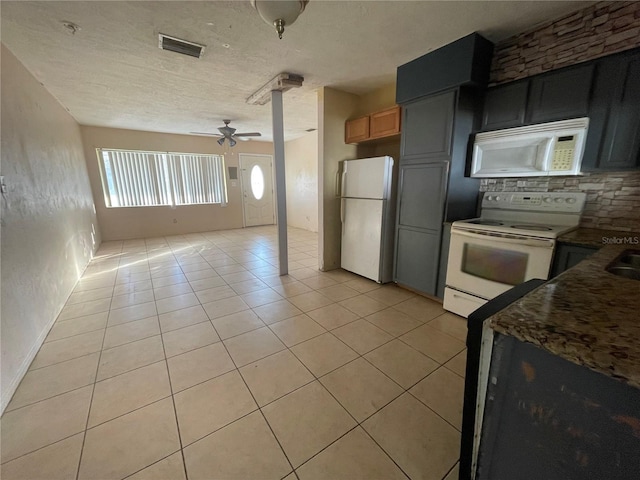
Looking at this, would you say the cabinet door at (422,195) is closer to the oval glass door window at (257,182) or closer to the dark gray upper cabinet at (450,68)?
the dark gray upper cabinet at (450,68)

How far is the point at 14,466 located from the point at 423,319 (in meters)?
2.74

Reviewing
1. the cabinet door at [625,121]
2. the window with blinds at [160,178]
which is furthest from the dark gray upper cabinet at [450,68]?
the window with blinds at [160,178]

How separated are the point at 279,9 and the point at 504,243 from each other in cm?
219

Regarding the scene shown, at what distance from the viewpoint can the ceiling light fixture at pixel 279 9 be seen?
→ 1318mm

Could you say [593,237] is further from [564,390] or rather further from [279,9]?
[279,9]

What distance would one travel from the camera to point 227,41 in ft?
7.29

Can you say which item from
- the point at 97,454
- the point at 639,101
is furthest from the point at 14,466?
the point at 639,101

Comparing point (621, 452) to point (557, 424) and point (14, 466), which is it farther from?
point (14, 466)

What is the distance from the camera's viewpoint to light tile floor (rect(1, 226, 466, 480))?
1221 mm

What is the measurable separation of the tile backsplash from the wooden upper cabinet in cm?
151

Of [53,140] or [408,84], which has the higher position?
[408,84]

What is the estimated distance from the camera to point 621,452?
519 mm

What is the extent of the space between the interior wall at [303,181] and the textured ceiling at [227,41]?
289 cm

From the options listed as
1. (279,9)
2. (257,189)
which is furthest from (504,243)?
(257,189)
